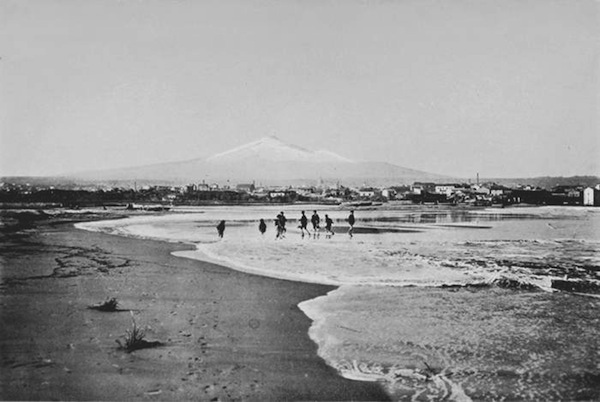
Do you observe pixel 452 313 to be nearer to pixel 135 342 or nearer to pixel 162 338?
pixel 162 338

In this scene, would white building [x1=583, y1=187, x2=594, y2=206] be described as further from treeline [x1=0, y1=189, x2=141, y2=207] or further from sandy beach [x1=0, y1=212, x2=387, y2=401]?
treeline [x1=0, y1=189, x2=141, y2=207]

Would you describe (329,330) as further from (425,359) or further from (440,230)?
(440,230)

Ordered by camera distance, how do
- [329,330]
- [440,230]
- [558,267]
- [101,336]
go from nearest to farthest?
[101,336] < [329,330] < [558,267] < [440,230]

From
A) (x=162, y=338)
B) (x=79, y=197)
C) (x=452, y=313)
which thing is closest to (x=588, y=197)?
(x=452, y=313)

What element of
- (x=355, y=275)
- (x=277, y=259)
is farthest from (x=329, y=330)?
(x=277, y=259)

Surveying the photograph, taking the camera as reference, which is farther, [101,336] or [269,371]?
[101,336]

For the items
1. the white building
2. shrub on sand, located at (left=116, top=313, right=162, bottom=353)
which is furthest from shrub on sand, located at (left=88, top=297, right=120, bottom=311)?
the white building
